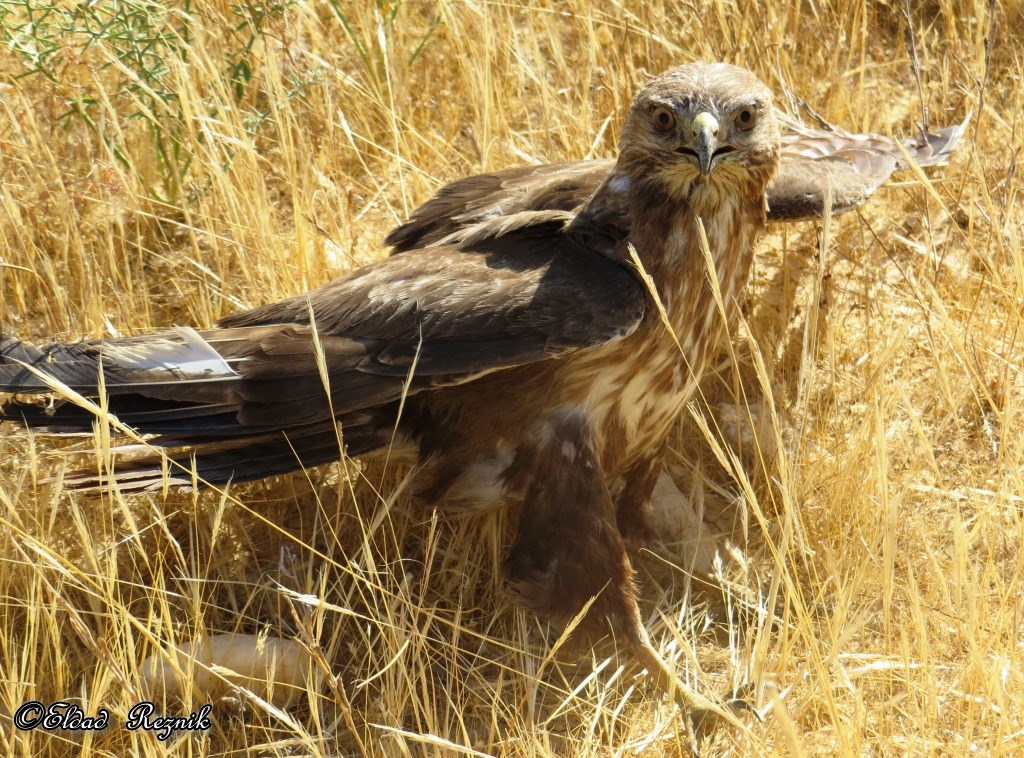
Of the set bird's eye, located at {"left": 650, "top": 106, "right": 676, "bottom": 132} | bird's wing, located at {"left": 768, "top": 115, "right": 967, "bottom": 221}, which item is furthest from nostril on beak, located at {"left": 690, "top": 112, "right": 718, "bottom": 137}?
bird's wing, located at {"left": 768, "top": 115, "right": 967, "bottom": 221}

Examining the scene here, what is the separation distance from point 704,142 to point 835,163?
1.26 metres

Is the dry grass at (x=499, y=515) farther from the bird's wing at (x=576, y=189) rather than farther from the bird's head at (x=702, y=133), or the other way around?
the bird's head at (x=702, y=133)

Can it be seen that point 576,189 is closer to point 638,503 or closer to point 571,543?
point 638,503

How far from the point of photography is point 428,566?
3.47 m

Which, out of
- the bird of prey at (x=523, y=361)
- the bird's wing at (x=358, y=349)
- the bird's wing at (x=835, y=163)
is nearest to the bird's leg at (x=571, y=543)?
the bird of prey at (x=523, y=361)

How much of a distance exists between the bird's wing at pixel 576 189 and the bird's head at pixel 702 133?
1.21 feet

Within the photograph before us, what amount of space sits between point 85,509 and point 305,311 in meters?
1.00

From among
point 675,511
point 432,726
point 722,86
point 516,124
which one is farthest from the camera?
point 516,124

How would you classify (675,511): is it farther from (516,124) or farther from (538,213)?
(516,124)

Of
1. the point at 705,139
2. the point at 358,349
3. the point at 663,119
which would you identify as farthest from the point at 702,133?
the point at 358,349

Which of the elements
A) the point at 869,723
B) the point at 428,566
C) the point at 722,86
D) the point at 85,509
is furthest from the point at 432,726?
the point at 722,86

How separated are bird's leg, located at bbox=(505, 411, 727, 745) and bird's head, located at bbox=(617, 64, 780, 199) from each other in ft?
2.62

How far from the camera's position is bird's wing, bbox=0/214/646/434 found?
3184 mm

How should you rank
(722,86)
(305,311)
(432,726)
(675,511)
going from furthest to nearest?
(675,511) < (305,311) < (722,86) < (432,726)
